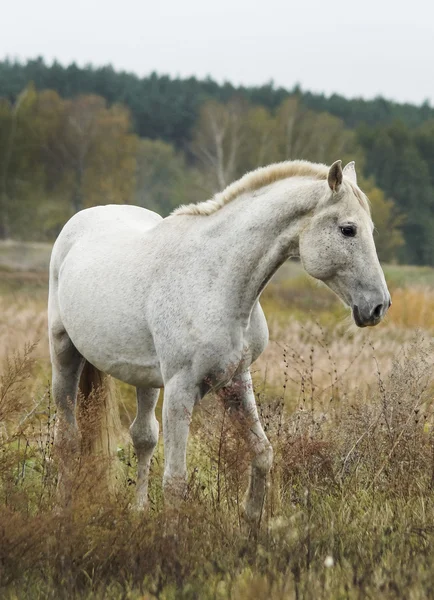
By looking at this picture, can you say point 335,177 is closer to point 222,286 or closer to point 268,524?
point 222,286

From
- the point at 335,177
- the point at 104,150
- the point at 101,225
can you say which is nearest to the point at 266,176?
the point at 335,177

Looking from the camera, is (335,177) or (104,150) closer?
(335,177)

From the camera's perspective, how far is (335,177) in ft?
13.6

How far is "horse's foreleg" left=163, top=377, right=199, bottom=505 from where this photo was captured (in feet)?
14.4

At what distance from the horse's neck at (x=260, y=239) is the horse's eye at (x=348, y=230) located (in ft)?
0.79

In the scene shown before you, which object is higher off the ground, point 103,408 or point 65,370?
point 65,370

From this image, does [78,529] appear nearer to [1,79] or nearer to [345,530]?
[345,530]

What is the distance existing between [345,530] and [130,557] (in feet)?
4.01

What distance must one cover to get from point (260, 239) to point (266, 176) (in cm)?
37

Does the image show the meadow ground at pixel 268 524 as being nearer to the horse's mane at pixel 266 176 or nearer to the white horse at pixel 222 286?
the white horse at pixel 222 286

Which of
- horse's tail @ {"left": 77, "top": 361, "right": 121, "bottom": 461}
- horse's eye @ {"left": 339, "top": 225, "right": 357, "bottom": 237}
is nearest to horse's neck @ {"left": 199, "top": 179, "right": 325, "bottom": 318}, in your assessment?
horse's eye @ {"left": 339, "top": 225, "right": 357, "bottom": 237}

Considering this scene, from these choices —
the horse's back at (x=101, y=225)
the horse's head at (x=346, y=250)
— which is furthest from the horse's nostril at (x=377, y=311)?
the horse's back at (x=101, y=225)

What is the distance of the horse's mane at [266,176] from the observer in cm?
449

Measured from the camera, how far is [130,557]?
12.5ft
